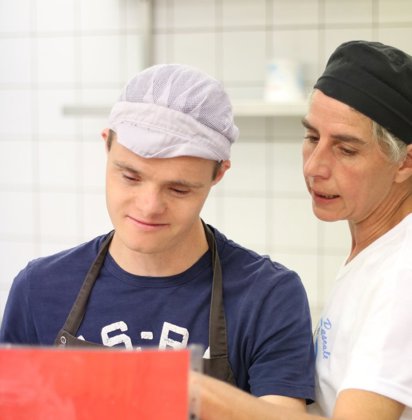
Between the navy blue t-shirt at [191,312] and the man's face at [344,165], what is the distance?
0.52 ft

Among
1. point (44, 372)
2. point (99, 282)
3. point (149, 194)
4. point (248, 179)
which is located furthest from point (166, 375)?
point (248, 179)

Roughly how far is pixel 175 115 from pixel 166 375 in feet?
1.67

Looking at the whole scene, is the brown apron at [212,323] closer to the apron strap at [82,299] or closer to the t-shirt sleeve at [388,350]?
the apron strap at [82,299]

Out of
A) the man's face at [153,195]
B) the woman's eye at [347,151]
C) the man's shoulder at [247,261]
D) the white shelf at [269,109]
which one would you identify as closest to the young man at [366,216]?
the woman's eye at [347,151]

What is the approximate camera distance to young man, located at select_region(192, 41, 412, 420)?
3.37 ft

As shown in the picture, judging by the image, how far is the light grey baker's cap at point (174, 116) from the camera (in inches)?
43.0

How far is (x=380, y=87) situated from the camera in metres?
1.17

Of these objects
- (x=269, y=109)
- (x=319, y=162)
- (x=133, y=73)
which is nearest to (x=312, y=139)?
(x=319, y=162)

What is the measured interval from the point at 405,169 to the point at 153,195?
1.50 feet

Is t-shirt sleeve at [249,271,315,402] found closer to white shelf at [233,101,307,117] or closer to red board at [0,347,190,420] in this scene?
red board at [0,347,190,420]

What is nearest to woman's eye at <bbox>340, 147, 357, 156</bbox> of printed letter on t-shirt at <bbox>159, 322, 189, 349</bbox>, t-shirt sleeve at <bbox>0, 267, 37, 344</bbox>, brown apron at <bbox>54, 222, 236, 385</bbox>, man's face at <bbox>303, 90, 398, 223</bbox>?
man's face at <bbox>303, 90, 398, 223</bbox>

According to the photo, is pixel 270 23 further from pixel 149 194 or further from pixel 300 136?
pixel 149 194

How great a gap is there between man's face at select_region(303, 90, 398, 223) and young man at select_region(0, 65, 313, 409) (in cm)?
16

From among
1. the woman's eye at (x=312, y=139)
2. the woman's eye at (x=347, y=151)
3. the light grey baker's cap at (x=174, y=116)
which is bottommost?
the woman's eye at (x=347, y=151)
